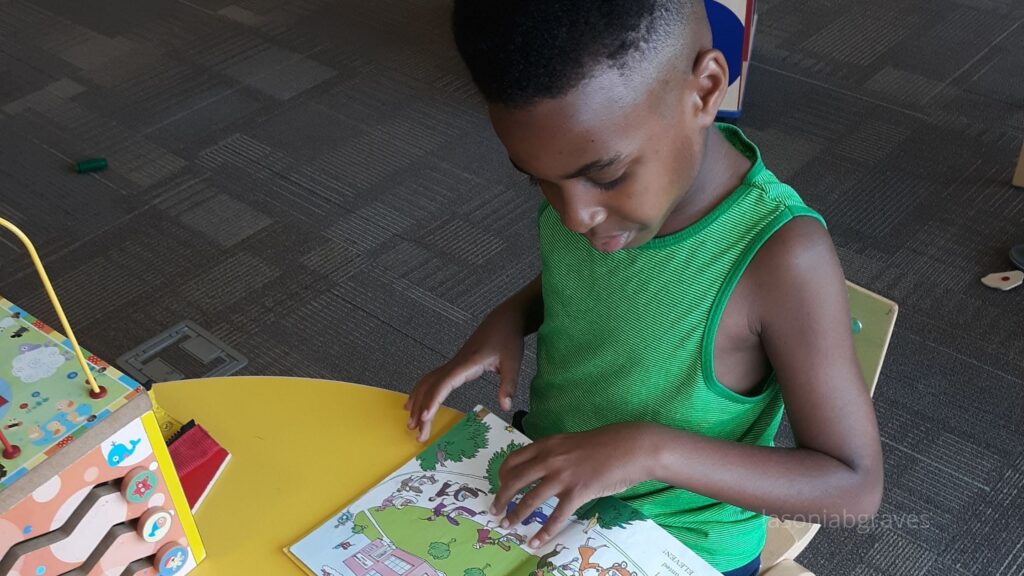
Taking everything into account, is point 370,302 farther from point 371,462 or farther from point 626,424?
point 626,424

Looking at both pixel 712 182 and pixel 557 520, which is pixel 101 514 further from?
pixel 712 182

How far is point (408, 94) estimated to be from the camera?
2986 mm

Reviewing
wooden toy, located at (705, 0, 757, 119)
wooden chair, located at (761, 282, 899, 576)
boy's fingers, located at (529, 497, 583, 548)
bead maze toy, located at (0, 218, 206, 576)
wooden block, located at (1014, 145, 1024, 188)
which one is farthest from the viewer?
wooden toy, located at (705, 0, 757, 119)

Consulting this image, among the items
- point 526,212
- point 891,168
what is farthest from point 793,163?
point 526,212

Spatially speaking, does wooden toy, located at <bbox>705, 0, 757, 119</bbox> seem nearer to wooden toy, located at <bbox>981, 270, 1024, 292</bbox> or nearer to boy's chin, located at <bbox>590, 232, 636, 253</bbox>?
wooden toy, located at <bbox>981, 270, 1024, 292</bbox>

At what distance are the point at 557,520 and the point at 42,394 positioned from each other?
1.35 feet

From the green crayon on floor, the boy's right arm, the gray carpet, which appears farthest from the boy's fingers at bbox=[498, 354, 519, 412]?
the green crayon on floor

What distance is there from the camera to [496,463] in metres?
0.92

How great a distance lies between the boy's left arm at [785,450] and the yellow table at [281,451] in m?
0.16

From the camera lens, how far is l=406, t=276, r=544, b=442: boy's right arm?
3.22ft

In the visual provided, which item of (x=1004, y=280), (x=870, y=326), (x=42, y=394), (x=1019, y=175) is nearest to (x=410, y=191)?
(x=1004, y=280)

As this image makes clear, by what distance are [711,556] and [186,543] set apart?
1.69 feet

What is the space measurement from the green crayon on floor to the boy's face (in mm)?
2191

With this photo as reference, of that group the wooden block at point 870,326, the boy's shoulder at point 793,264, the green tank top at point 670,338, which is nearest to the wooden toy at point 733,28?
the wooden block at point 870,326
